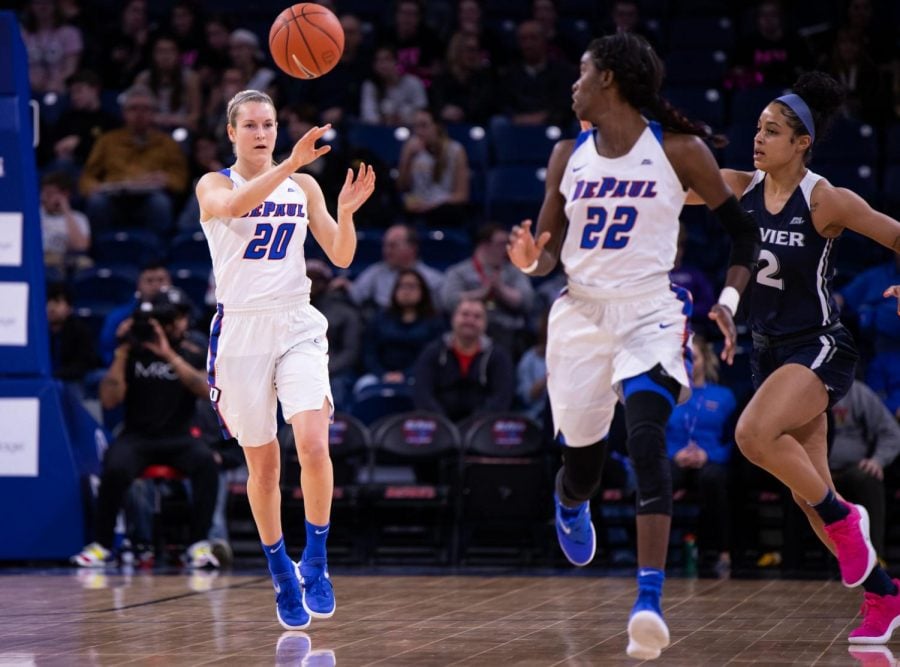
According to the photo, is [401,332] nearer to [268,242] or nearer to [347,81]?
[347,81]

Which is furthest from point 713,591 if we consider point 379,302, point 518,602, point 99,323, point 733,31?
point 733,31

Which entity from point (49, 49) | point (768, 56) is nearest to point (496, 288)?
point (768, 56)

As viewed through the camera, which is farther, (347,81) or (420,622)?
(347,81)

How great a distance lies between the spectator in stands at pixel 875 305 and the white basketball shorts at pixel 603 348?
5.53 m

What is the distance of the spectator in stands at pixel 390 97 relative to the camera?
45.8 feet

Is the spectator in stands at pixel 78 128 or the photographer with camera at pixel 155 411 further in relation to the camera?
the spectator in stands at pixel 78 128

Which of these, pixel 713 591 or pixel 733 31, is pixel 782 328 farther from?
pixel 733 31

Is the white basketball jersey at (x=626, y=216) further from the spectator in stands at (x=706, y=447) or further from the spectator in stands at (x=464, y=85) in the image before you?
the spectator in stands at (x=464, y=85)

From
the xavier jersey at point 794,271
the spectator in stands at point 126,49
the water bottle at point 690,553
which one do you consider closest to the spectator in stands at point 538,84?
the spectator in stands at point 126,49

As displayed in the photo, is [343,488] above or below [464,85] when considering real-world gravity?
below

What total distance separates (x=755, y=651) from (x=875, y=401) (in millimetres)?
4597

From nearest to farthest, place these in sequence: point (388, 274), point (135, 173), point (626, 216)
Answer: point (626, 216)
point (388, 274)
point (135, 173)

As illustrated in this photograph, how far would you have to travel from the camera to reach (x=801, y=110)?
247 inches

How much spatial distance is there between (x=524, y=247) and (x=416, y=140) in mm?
7603
